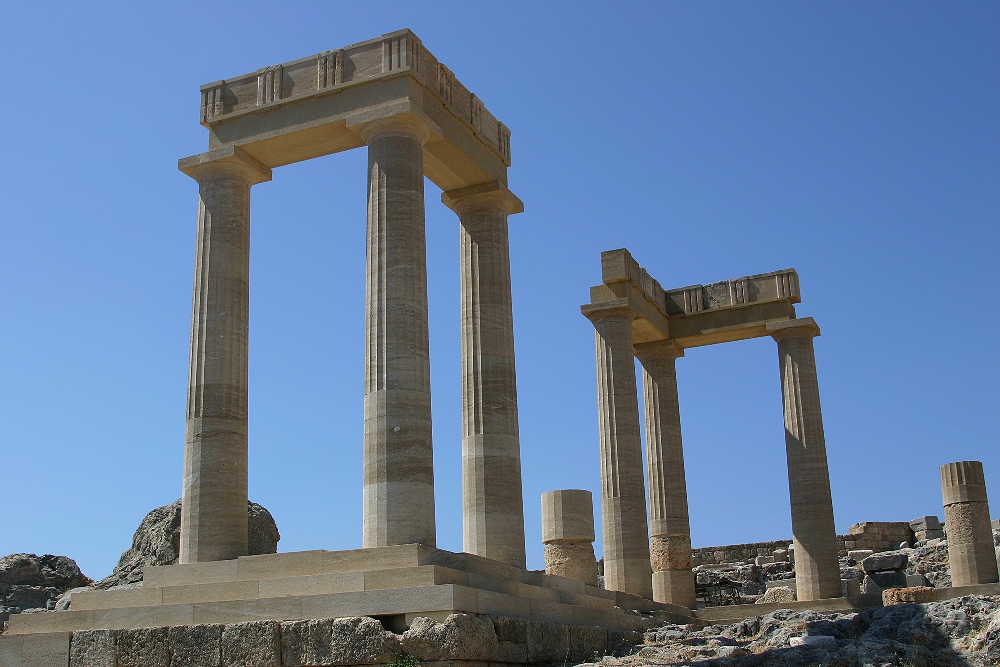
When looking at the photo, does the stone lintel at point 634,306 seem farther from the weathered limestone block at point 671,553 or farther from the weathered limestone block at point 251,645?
the weathered limestone block at point 251,645

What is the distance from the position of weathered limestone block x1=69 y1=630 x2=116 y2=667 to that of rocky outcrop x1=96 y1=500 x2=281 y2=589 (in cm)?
945

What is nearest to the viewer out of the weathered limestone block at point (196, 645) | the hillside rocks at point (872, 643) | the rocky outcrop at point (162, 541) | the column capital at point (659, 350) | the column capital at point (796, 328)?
the hillside rocks at point (872, 643)

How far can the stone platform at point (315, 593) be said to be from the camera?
709 inches

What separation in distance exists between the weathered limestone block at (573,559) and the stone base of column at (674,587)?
804cm

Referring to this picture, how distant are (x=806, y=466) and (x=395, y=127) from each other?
20450 millimetres

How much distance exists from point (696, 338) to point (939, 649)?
24376 millimetres

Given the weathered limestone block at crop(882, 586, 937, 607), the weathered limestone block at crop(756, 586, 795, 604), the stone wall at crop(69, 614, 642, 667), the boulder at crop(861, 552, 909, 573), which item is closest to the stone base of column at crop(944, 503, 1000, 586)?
the weathered limestone block at crop(882, 586, 937, 607)

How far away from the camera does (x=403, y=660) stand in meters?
17.3

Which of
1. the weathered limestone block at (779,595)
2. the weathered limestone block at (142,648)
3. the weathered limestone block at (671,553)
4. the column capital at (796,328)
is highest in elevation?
the column capital at (796,328)

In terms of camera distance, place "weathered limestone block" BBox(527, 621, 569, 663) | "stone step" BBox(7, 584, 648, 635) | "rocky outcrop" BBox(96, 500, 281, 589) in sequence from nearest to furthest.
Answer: "stone step" BBox(7, 584, 648, 635)
"weathered limestone block" BBox(527, 621, 569, 663)
"rocky outcrop" BBox(96, 500, 281, 589)

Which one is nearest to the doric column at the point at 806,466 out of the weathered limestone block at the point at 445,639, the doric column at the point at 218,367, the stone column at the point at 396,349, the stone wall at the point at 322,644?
the stone wall at the point at 322,644

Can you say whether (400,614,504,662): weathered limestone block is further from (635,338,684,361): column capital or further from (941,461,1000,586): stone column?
(635,338,684,361): column capital

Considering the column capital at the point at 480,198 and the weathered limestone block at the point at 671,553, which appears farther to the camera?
the weathered limestone block at the point at 671,553

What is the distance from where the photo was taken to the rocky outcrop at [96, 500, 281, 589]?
2911 centimetres
